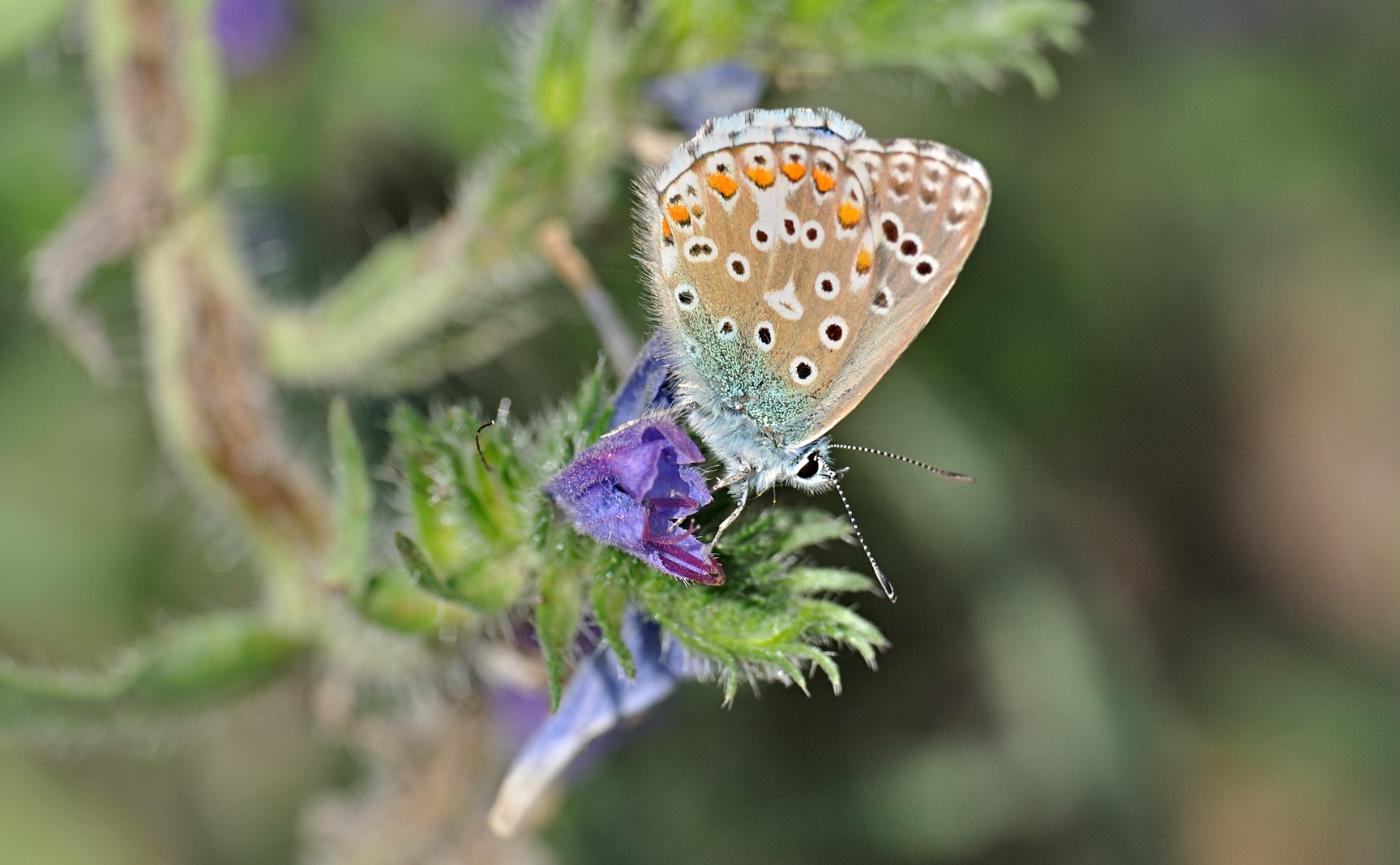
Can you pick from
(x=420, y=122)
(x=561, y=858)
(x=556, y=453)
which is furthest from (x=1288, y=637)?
(x=556, y=453)

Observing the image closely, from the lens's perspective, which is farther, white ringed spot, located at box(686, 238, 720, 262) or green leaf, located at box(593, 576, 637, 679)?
white ringed spot, located at box(686, 238, 720, 262)

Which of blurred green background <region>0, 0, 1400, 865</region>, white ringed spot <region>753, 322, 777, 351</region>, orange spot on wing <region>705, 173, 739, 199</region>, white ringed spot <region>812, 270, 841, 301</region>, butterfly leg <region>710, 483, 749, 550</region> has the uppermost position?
orange spot on wing <region>705, 173, 739, 199</region>

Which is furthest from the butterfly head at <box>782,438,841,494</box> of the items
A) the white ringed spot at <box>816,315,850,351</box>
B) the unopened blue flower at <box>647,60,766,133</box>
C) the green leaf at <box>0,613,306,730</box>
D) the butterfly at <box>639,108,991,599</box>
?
the green leaf at <box>0,613,306,730</box>

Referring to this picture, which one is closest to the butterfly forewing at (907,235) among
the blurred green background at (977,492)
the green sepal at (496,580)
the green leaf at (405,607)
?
the green sepal at (496,580)

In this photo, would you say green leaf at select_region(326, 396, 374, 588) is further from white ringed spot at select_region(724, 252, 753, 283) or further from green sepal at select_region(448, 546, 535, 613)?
white ringed spot at select_region(724, 252, 753, 283)

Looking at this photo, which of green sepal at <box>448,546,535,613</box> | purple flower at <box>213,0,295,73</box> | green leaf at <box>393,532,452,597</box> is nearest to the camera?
green leaf at <box>393,532,452,597</box>

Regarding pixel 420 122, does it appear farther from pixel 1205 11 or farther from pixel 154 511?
→ pixel 1205 11
